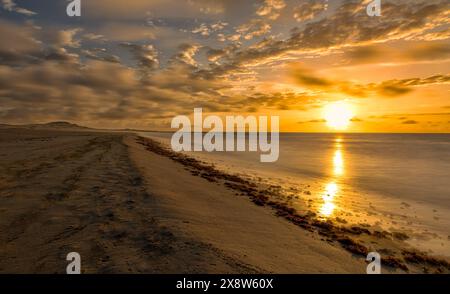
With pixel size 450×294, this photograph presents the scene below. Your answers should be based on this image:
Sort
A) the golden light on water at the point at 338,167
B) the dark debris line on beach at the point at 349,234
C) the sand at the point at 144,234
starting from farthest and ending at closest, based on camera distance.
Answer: the golden light on water at the point at 338,167 → the dark debris line on beach at the point at 349,234 → the sand at the point at 144,234

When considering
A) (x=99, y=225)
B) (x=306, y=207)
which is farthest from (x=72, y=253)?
(x=306, y=207)

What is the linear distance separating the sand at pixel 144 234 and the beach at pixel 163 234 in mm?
32

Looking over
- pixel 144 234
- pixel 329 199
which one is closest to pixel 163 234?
pixel 144 234

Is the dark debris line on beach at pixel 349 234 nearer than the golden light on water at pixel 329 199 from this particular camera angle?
Yes

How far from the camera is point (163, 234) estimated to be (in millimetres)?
9383

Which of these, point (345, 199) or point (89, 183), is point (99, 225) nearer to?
point (89, 183)

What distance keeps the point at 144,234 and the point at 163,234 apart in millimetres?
643

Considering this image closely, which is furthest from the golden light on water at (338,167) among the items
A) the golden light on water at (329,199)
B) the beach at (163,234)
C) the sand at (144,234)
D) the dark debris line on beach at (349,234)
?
the sand at (144,234)

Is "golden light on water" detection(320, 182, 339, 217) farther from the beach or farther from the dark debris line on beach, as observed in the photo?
the beach

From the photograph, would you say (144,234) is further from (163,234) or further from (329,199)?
(329,199)

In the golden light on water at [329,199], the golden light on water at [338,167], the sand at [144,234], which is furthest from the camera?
the golden light on water at [338,167]

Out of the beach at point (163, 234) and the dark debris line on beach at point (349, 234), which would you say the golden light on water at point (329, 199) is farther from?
the beach at point (163, 234)

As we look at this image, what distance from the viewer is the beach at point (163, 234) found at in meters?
7.55
